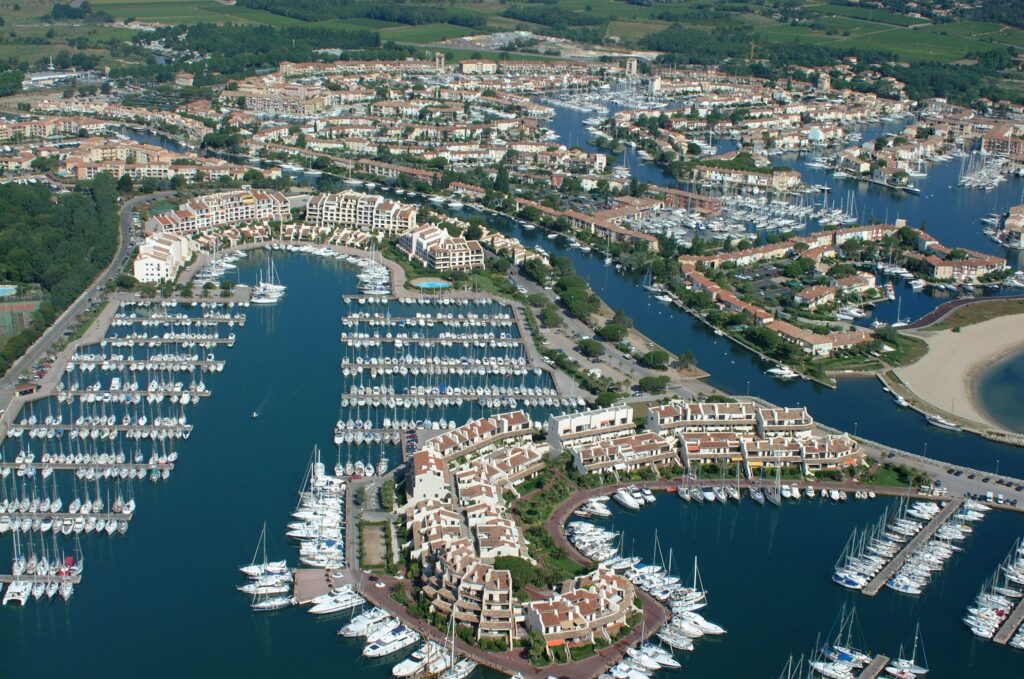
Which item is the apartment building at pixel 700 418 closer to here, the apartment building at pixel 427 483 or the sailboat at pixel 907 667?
the apartment building at pixel 427 483

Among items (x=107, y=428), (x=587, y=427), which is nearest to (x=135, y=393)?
(x=107, y=428)

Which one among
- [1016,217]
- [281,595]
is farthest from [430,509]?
[1016,217]

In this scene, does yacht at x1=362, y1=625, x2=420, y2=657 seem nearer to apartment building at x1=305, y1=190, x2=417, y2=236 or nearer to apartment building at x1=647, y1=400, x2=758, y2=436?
apartment building at x1=647, y1=400, x2=758, y2=436

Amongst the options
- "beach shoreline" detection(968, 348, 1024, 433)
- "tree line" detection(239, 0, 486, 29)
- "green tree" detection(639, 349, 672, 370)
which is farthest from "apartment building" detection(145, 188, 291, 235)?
"tree line" detection(239, 0, 486, 29)

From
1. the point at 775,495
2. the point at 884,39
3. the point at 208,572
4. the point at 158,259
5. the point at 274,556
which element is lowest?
the point at 208,572

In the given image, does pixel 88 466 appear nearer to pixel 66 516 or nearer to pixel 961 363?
pixel 66 516

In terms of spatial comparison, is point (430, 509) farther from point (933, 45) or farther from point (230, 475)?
point (933, 45)
